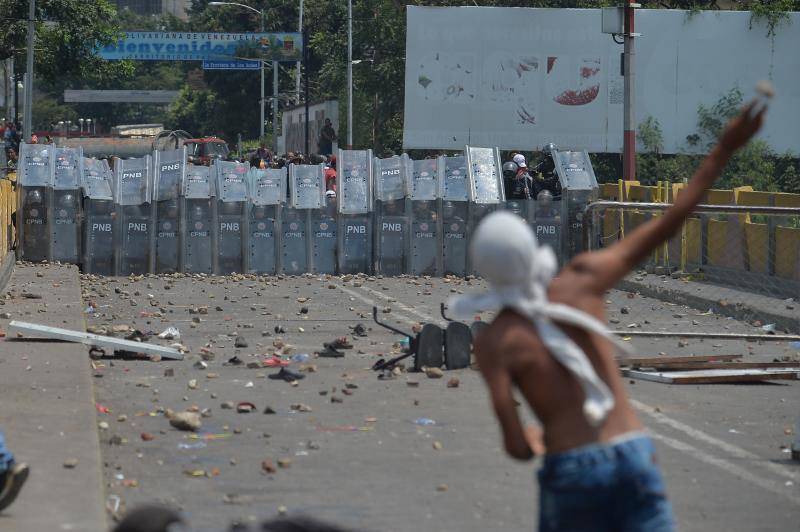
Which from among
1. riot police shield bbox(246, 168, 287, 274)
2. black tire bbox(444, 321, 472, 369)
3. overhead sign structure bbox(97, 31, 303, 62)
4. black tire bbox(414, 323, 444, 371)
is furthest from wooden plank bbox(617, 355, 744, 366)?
overhead sign structure bbox(97, 31, 303, 62)

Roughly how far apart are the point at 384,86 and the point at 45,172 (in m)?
33.2

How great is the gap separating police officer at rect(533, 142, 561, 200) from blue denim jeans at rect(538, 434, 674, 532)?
69.8ft

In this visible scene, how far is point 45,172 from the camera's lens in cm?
2436

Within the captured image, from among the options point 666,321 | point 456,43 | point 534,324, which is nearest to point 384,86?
point 456,43

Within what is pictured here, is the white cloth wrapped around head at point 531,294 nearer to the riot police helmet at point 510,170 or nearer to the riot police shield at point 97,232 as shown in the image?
the riot police shield at point 97,232

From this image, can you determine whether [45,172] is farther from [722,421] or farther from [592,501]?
[592,501]

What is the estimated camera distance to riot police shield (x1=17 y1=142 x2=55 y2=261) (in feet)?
79.0

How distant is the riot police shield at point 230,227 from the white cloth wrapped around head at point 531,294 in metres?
20.6

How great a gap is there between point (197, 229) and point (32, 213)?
9.40 feet

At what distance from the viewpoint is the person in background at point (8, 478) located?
21.1 ft

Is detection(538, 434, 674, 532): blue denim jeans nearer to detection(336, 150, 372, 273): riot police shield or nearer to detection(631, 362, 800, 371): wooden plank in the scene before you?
detection(631, 362, 800, 371): wooden plank

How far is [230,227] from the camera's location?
2450cm

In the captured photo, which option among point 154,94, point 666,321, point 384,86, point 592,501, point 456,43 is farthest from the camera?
point 154,94

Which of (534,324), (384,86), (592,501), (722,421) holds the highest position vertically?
(384,86)
